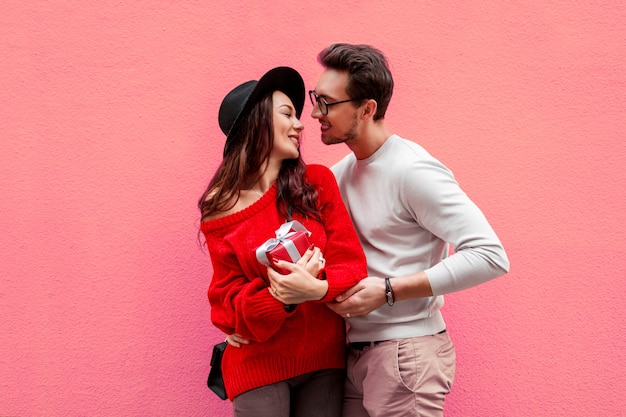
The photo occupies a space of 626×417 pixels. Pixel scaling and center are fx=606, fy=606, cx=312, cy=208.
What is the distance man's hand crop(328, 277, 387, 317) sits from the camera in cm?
141

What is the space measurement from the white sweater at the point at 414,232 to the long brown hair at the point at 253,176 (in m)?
0.18

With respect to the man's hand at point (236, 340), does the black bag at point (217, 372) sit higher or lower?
lower

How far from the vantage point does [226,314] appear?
A: 1.43m

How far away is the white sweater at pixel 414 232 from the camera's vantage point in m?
1.42

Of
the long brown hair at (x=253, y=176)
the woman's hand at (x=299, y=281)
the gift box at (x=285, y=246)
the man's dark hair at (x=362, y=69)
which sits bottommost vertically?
the woman's hand at (x=299, y=281)

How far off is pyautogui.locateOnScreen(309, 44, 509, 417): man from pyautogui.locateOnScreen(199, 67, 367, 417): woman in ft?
0.29

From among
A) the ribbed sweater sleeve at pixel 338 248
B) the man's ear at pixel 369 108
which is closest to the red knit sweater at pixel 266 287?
the ribbed sweater sleeve at pixel 338 248

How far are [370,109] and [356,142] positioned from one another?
0.09m

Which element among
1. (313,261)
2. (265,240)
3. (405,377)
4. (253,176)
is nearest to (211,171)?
(253,176)

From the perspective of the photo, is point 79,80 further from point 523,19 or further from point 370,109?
point 523,19

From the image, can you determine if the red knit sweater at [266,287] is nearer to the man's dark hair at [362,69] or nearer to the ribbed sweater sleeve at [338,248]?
the ribbed sweater sleeve at [338,248]

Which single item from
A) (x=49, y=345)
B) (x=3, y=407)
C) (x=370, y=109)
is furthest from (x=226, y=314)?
(x=3, y=407)

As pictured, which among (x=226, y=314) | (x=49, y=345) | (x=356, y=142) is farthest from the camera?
(x=49, y=345)

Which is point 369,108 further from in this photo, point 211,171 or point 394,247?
point 211,171
